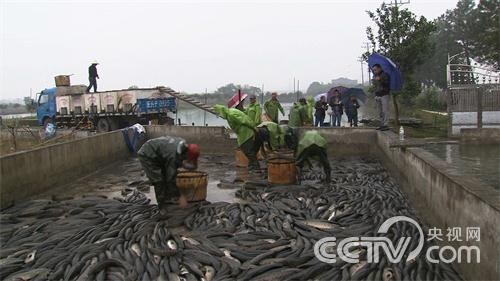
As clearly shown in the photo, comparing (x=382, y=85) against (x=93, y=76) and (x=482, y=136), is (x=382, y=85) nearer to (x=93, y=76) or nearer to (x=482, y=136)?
(x=482, y=136)

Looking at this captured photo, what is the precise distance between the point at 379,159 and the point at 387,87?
2143mm

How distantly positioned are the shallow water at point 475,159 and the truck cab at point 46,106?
61.1 ft

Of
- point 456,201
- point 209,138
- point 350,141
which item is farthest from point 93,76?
point 456,201

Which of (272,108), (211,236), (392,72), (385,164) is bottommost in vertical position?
(211,236)

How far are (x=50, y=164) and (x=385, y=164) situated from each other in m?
8.01

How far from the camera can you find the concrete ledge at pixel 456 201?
12.8 feet

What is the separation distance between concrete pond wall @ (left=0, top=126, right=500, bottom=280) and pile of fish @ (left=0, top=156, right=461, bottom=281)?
42 centimetres

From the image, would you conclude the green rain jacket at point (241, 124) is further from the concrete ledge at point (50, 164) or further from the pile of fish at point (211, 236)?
the concrete ledge at point (50, 164)

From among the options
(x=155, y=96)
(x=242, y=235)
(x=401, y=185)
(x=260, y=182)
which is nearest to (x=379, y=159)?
(x=401, y=185)

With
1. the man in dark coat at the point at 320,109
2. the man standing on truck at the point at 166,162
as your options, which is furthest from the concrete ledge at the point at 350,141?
the man standing on truck at the point at 166,162

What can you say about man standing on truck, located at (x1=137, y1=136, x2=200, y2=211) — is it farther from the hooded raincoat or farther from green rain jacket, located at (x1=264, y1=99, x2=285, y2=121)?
green rain jacket, located at (x1=264, y1=99, x2=285, y2=121)

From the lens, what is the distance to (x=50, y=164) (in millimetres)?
9742

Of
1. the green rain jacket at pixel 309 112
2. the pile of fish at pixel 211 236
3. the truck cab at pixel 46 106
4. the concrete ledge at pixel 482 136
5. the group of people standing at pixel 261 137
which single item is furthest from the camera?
the truck cab at pixel 46 106

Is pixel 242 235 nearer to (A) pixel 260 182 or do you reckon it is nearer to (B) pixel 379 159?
(A) pixel 260 182
